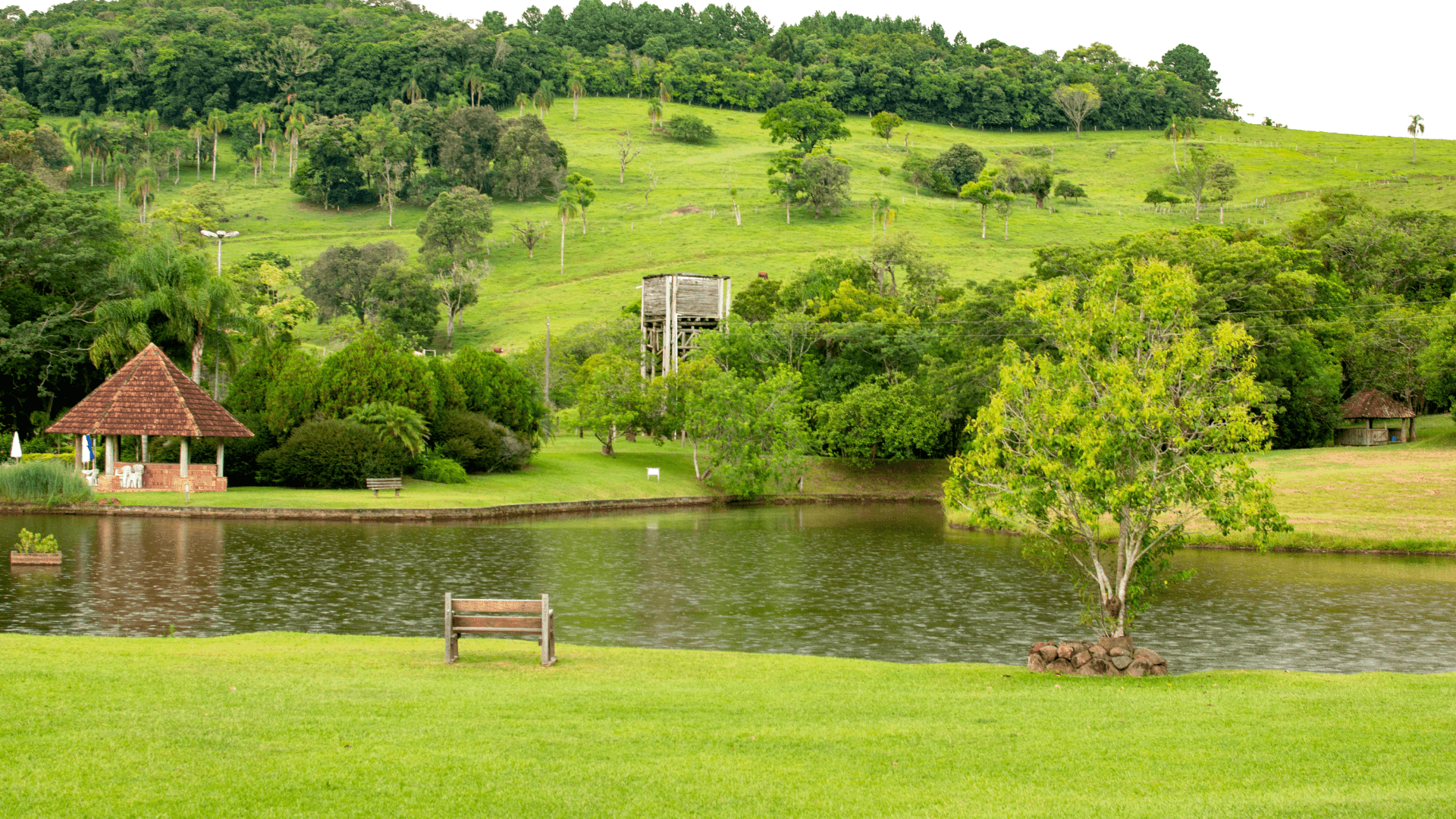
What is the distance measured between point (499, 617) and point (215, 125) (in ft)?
530

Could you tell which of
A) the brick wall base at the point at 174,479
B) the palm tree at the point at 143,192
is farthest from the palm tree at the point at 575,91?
the brick wall base at the point at 174,479

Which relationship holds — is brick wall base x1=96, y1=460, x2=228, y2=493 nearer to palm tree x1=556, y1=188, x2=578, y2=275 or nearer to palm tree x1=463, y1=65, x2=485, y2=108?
palm tree x1=556, y1=188, x2=578, y2=275

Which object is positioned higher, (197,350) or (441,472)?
(197,350)

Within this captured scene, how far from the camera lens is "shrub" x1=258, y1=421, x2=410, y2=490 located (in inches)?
1930

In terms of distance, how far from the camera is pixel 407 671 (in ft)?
47.4

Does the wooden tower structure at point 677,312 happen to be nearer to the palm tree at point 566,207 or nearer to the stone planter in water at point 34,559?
the palm tree at point 566,207

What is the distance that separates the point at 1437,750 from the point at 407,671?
462 inches

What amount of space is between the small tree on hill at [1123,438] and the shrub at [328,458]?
118 feet

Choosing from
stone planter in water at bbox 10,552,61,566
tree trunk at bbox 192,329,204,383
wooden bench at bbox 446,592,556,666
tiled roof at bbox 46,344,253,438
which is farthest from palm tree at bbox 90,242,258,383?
wooden bench at bbox 446,592,556,666

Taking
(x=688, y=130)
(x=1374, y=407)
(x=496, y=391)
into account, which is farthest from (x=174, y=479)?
(x=688, y=130)

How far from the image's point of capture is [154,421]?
45906mm

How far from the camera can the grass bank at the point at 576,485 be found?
44.8 metres

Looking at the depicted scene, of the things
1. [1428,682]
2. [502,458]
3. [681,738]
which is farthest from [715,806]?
[502,458]

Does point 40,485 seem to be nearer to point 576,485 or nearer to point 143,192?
point 576,485
